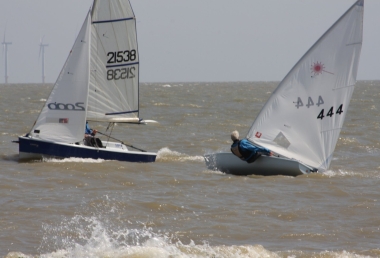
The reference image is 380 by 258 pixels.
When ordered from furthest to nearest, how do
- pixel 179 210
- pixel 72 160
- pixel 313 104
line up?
pixel 72 160 < pixel 313 104 < pixel 179 210

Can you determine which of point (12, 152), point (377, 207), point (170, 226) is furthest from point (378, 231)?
point (12, 152)

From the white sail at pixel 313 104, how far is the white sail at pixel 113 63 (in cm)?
460

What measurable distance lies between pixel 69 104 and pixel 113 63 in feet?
6.11

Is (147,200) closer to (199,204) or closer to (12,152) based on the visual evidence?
(199,204)

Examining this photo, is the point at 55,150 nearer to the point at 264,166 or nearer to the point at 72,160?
the point at 72,160

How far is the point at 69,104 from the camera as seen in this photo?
57.6 feet

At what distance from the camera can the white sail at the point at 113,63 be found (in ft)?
59.7

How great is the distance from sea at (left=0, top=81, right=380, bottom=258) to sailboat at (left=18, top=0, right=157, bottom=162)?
1.41 feet

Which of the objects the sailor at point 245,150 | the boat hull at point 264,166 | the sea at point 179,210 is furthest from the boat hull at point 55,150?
the sailor at point 245,150

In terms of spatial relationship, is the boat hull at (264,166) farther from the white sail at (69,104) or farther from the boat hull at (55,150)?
the white sail at (69,104)

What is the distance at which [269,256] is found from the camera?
8.93 m

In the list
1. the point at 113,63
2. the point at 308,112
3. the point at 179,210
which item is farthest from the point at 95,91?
the point at 179,210

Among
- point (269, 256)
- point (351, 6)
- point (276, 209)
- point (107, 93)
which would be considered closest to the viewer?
point (269, 256)

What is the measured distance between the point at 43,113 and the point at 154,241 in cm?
892
